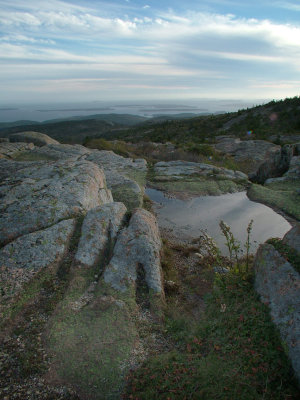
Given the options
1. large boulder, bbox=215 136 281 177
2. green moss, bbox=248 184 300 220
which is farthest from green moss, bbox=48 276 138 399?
large boulder, bbox=215 136 281 177

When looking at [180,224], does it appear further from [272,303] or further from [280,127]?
[280,127]

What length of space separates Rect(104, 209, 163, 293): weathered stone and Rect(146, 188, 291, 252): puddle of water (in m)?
2.95

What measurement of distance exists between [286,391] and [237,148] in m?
25.3

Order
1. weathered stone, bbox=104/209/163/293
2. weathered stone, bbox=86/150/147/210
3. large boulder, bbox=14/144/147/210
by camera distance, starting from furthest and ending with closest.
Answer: large boulder, bbox=14/144/147/210 < weathered stone, bbox=86/150/147/210 < weathered stone, bbox=104/209/163/293

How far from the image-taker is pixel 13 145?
829 inches

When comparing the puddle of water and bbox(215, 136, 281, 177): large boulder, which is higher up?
bbox(215, 136, 281, 177): large boulder

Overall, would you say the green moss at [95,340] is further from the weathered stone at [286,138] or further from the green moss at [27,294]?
the weathered stone at [286,138]

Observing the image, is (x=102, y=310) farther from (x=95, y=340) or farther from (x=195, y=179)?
(x=195, y=179)

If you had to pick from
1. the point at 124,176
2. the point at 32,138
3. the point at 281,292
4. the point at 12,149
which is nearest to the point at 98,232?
the point at 281,292

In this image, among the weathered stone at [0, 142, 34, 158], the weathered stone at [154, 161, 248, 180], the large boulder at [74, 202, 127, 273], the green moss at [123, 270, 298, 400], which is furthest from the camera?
the weathered stone at [0, 142, 34, 158]

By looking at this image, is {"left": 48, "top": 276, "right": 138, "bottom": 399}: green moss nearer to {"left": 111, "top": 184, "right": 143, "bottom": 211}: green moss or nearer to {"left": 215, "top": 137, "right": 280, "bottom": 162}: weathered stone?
{"left": 111, "top": 184, "right": 143, "bottom": 211}: green moss

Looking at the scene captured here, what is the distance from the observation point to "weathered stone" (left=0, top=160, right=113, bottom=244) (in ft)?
22.3

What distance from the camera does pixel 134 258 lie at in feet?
19.9

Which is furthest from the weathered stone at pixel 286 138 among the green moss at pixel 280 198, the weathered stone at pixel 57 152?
the weathered stone at pixel 57 152
